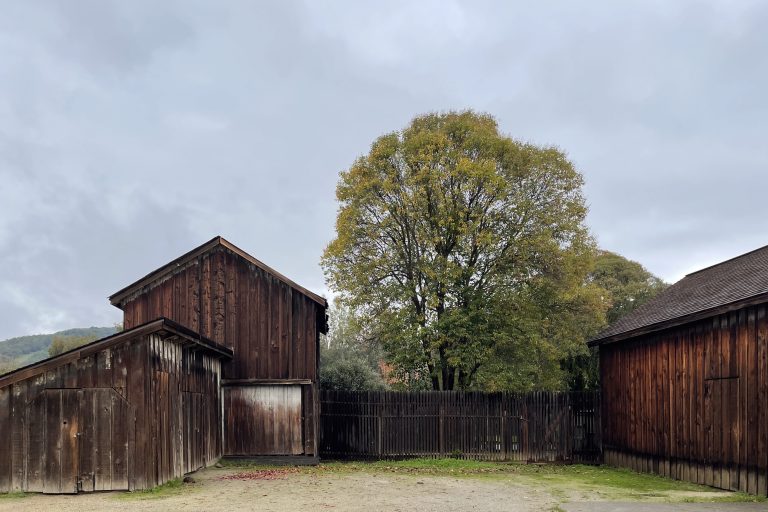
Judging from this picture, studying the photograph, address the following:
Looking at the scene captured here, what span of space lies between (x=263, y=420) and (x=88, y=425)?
23.7ft

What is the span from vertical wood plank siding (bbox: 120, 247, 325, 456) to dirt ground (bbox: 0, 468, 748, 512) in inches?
145

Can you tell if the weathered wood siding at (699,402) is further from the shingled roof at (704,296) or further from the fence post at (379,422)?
the fence post at (379,422)

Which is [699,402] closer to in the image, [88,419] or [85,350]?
[88,419]

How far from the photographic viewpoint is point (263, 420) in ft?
72.3

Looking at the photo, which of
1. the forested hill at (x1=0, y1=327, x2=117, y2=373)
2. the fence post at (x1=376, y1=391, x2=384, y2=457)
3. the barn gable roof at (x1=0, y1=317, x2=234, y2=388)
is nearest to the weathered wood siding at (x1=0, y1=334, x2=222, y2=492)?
the barn gable roof at (x1=0, y1=317, x2=234, y2=388)

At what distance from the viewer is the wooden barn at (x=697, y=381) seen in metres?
15.2

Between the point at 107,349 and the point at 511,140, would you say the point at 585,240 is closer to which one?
the point at 511,140

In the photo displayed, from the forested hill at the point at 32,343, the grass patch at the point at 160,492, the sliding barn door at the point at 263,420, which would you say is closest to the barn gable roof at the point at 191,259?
the sliding barn door at the point at 263,420

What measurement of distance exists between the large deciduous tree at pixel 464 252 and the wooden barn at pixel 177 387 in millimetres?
4739

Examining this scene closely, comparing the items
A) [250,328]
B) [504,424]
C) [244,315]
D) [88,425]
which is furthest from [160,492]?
[504,424]

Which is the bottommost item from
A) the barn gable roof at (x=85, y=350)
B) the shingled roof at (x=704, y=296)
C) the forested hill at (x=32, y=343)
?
the forested hill at (x=32, y=343)

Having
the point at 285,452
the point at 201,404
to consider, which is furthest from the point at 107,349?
the point at 285,452

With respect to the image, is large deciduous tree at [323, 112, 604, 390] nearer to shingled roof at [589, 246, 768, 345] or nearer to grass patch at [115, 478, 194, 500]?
shingled roof at [589, 246, 768, 345]

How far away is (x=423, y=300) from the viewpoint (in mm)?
26984
